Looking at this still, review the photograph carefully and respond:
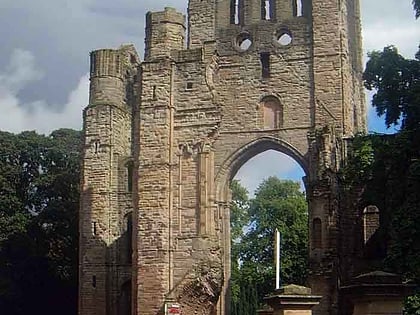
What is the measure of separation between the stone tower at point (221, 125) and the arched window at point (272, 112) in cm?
4

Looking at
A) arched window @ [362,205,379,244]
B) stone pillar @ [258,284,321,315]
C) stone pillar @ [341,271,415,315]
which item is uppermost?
arched window @ [362,205,379,244]

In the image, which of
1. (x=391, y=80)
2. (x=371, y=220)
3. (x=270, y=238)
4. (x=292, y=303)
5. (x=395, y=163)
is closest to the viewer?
(x=292, y=303)

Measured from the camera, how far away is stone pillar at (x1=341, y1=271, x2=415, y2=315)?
5.56m

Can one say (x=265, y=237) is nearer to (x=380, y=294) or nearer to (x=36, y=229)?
(x=36, y=229)

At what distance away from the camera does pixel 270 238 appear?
44.2m

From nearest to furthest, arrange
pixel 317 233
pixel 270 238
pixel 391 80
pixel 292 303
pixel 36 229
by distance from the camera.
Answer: pixel 292 303, pixel 391 80, pixel 317 233, pixel 36 229, pixel 270 238

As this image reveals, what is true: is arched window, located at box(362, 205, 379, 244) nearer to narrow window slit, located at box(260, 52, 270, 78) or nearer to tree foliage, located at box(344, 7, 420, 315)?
tree foliage, located at box(344, 7, 420, 315)

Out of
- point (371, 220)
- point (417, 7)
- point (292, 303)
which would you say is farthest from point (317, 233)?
point (292, 303)

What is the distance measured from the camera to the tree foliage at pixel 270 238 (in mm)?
39750

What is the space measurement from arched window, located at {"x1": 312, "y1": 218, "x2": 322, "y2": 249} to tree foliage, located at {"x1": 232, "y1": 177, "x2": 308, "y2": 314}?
14.5 m

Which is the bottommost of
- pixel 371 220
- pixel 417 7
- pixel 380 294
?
pixel 380 294

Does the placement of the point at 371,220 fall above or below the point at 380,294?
above

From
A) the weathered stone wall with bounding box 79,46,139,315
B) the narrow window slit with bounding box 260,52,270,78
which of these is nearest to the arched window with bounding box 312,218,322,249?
the narrow window slit with bounding box 260,52,270,78

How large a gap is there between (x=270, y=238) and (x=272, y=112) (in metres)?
18.5
